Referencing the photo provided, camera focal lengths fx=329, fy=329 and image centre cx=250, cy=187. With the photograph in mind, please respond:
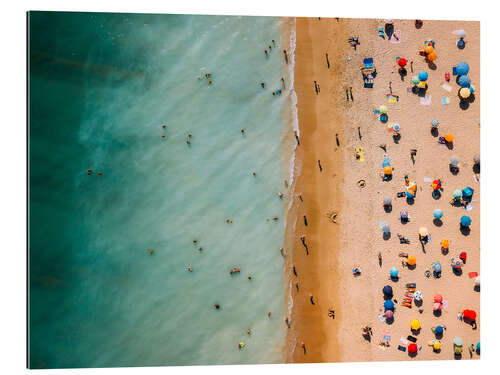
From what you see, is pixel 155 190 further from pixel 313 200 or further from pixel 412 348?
pixel 412 348

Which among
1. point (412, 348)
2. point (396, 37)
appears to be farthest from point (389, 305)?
point (396, 37)

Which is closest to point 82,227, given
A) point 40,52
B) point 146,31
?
point 40,52

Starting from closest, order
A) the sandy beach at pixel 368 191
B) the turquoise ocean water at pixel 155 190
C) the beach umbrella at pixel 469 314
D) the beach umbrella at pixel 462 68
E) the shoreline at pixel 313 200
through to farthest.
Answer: the turquoise ocean water at pixel 155 190 → the beach umbrella at pixel 469 314 → the beach umbrella at pixel 462 68 → the sandy beach at pixel 368 191 → the shoreline at pixel 313 200

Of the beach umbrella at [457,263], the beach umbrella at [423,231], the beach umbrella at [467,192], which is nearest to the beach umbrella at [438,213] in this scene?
the beach umbrella at [423,231]

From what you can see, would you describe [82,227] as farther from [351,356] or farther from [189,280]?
[351,356]

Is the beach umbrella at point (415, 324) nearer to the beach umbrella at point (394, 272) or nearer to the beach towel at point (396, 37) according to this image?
the beach umbrella at point (394, 272)

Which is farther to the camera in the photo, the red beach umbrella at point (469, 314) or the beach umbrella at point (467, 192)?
the beach umbrella at point (467, 192)
